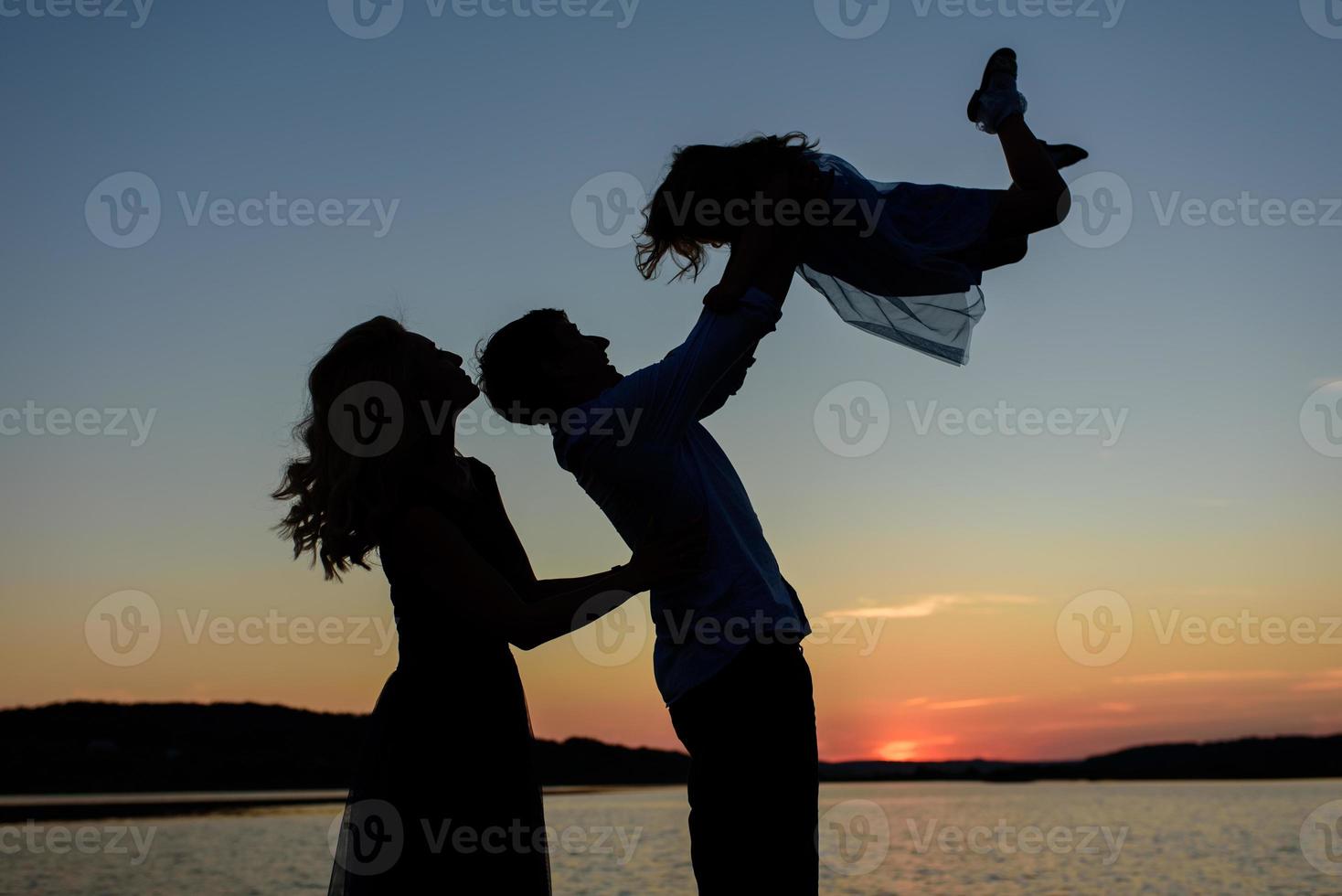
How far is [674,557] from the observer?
2.28 metres

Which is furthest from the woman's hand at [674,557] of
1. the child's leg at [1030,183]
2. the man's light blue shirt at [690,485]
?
the child's leg at [1030,183]

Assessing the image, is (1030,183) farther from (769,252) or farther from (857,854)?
(857,854)

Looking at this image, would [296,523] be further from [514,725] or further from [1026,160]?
[1026,160]

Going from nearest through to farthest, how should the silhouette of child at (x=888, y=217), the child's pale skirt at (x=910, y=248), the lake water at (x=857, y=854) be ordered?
the silhouette of child at (x=888, y=217) → the child's pale skirt at (x=910, y=248) → the lake water at (x=857, y=854)

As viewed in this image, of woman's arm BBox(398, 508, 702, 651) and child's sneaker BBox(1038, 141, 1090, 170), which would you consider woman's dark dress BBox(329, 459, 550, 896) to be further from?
child's sneaker BBox(1038, 141, 1090, 170)

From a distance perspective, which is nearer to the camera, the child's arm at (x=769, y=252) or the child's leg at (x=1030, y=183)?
the child's arm at (x=769, y=252)

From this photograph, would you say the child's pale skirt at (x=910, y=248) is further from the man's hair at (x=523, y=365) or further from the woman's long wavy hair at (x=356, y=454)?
the woman's long wavy hair at (x=356, y=454)

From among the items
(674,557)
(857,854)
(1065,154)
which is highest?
(1065,154)

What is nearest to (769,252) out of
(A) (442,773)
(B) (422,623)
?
(B) (422,623)

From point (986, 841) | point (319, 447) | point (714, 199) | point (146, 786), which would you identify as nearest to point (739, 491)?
point (714, 199)

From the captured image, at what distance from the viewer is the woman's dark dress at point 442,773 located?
2793 mm

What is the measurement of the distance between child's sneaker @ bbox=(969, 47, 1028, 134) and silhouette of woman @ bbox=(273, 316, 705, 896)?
1.41 m

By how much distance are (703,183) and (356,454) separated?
3.57 feet

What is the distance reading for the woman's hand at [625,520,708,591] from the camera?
7.47 ft
